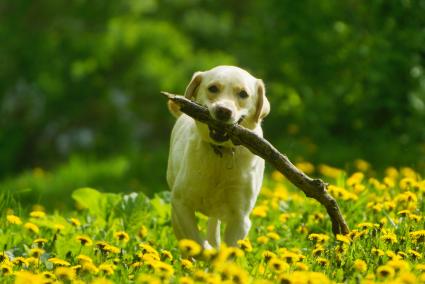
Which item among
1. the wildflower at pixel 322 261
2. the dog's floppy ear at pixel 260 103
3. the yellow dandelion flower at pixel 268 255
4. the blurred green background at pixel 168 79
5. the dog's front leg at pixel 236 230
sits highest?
the blurred green background at pixel 168 79

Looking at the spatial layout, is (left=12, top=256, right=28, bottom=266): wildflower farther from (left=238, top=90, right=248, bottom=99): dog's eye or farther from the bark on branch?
(left=238, top=90, right=248, bottom=99): dog's eye

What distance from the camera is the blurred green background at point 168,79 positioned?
11.5 m

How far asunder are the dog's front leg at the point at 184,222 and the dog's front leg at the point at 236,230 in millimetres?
170

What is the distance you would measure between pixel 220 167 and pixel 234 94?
0.47 meters

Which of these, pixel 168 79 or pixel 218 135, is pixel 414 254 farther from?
pixel 168 79

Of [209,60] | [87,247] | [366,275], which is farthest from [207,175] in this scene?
[209,60]

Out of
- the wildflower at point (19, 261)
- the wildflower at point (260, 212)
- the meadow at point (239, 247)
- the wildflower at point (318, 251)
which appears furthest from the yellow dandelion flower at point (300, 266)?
the wildflower at point (260, 212)

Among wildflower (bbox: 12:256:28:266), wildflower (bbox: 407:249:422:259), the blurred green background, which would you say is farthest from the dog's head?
the blurred green background

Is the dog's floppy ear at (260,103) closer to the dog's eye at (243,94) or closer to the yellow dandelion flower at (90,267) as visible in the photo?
the dog's eye at (243,94)

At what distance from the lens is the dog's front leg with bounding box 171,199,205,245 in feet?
18.0

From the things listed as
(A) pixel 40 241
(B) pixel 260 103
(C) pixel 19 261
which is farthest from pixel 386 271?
(A) pixel 40 241

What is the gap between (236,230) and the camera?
216 inches

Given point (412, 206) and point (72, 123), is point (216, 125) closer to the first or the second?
point (412, 206)

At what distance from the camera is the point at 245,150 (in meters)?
5.52
